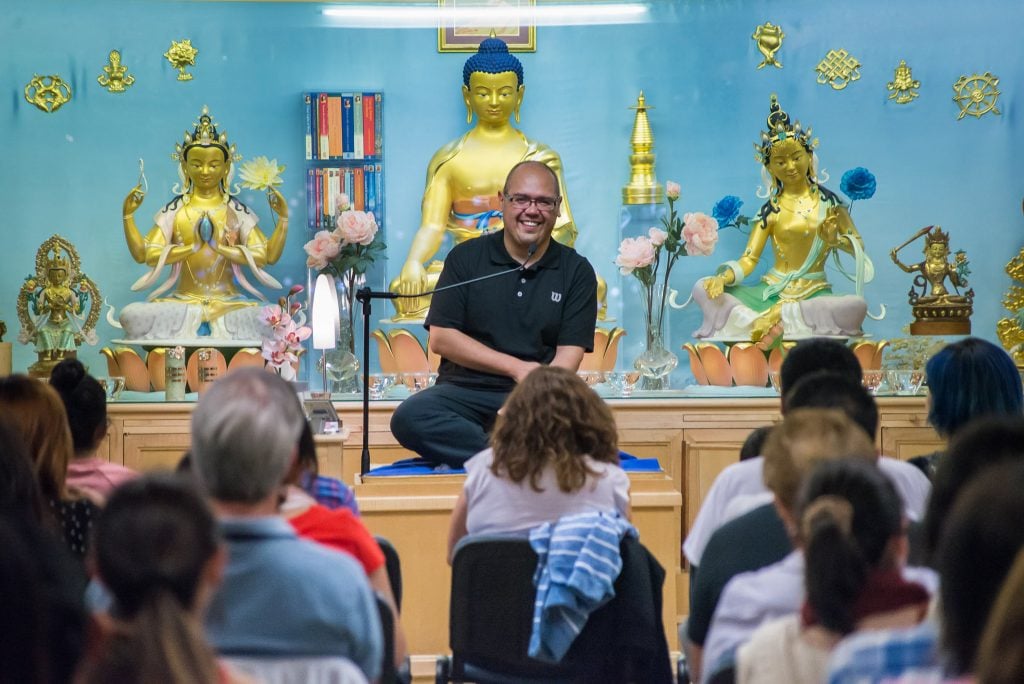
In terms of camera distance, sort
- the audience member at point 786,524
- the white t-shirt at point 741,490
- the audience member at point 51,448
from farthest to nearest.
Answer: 1. the white t-shirt at point 741,490
2. the audience member at point 51,448
3. the audience member at point 786,524

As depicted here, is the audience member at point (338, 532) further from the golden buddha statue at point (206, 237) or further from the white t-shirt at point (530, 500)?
the golden buddha statue at point (206, 237)

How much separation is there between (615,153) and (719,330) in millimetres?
1227

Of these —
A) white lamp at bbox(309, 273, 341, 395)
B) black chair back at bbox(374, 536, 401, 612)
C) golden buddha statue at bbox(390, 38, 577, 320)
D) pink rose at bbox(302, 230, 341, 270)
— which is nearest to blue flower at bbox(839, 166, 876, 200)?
golden buddha statue at bbox(390, 38, 577, 320)

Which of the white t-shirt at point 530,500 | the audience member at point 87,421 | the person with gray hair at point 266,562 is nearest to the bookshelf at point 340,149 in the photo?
the audience member at point 87,421

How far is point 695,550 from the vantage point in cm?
254

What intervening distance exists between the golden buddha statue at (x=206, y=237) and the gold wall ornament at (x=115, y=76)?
495 mm

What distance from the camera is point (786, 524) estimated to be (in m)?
2.07

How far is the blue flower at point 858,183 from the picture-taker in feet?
19.0

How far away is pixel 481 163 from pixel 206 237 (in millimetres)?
1183

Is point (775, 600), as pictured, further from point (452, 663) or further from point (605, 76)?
point (605, 76)

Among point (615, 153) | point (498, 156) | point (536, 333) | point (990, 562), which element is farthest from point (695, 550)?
point (615, 153)

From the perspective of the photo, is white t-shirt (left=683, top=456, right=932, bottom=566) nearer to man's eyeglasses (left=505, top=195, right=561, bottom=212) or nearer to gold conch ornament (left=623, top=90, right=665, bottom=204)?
man's eyeglasses (left=505, top=195, right=561, bottom=212)

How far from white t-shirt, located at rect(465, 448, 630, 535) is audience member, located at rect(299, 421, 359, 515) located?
31cm

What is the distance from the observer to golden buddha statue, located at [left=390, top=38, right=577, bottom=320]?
6.19 metres
